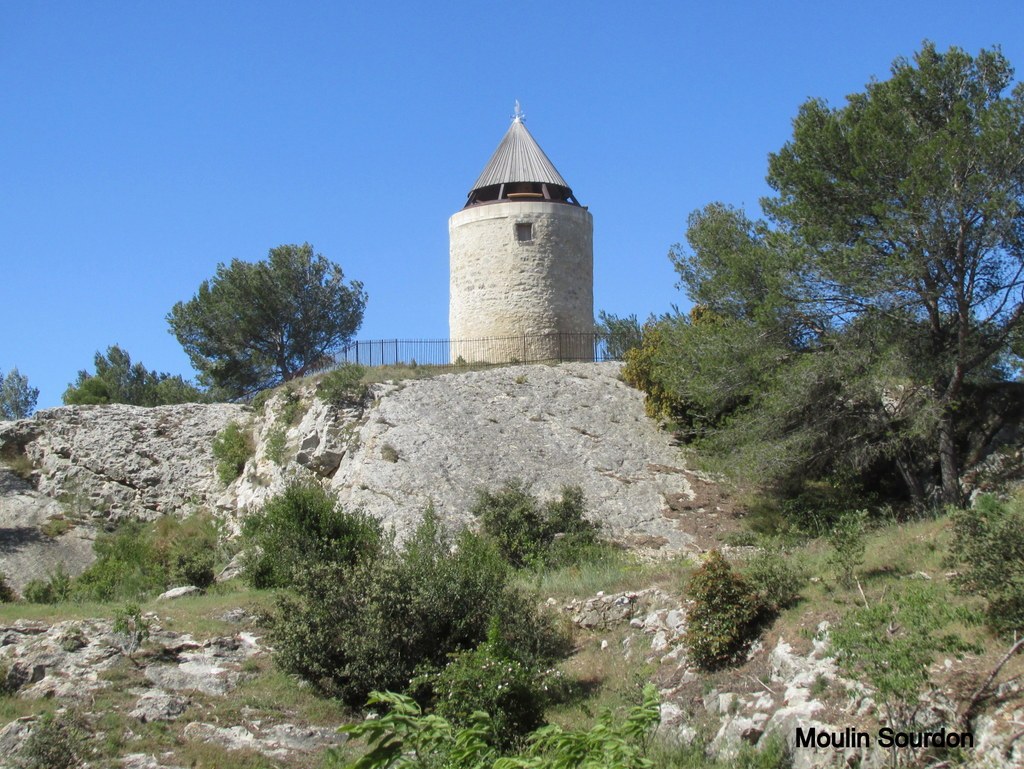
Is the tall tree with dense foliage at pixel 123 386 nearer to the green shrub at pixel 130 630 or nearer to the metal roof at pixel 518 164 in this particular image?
the metal roof at pixel 518 164

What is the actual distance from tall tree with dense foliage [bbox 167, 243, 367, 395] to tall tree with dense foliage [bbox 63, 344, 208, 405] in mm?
3202

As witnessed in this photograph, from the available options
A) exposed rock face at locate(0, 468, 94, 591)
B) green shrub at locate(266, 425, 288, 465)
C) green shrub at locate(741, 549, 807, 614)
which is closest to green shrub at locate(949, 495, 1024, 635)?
green shrub at locate(741, 549, 807, 614)

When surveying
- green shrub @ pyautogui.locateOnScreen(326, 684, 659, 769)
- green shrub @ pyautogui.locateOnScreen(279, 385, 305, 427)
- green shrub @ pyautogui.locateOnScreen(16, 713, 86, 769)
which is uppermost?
green shrub @ pyautogui.locateOnScreen(279, 385, 305, 427)

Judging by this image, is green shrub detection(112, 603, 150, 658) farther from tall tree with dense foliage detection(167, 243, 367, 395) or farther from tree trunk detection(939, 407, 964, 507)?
tall tree with dense foliage detection(167, 243, 367, 395)

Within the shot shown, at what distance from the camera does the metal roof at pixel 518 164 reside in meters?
30.4

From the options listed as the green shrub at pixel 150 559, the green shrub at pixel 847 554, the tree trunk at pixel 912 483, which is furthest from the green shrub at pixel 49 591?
the tree trunk at pixel 912 483

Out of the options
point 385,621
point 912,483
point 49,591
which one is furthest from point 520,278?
point 385,621

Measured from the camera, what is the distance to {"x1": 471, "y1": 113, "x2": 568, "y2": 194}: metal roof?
1197 inches

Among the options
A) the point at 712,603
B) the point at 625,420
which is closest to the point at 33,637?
the point at 712,603

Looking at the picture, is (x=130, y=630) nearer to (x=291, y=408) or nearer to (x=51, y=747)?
(x=51, y=747)

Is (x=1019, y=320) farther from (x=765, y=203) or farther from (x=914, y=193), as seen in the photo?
(x=765, y=203)

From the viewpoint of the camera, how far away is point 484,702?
42.0ft

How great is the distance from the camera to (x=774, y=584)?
13.8 meters

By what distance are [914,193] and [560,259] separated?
12298mm
